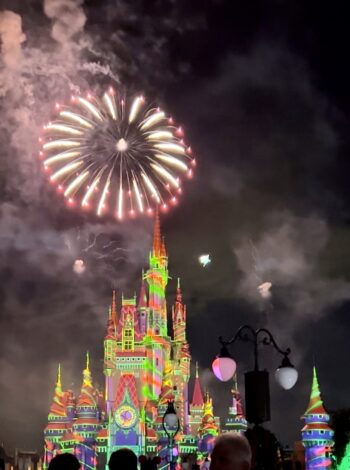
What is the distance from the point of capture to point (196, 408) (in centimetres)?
8406

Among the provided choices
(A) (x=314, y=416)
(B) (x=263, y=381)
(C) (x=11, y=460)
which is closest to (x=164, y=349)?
(A) (x=314, y=416)

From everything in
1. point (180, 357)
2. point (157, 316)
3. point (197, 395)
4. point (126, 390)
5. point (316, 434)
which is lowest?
point (316, 434)

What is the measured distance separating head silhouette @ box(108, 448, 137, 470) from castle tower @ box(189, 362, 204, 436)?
255ft

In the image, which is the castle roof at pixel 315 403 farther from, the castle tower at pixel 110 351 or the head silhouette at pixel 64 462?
the head silhouette at pixel 64 462

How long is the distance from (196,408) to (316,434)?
17.8 metres

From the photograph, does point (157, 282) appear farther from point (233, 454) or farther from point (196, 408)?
point (233, 454)

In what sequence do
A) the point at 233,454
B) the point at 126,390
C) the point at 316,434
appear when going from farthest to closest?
the point at 126,390, the point at 316,434, the point at 233,454

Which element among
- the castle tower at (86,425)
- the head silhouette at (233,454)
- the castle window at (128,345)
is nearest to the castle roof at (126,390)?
the castle tower at (86,425)

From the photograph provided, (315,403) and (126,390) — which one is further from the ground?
(126,390)

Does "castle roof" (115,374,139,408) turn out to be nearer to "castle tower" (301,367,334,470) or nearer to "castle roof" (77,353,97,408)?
"castle roof" (77,353,97,408)

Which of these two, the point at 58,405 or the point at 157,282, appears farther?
the point at 157,282

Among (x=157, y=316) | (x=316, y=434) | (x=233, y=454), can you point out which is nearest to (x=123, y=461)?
(x=233, y=454)

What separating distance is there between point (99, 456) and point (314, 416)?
23211mm

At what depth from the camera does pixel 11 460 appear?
113 meters
